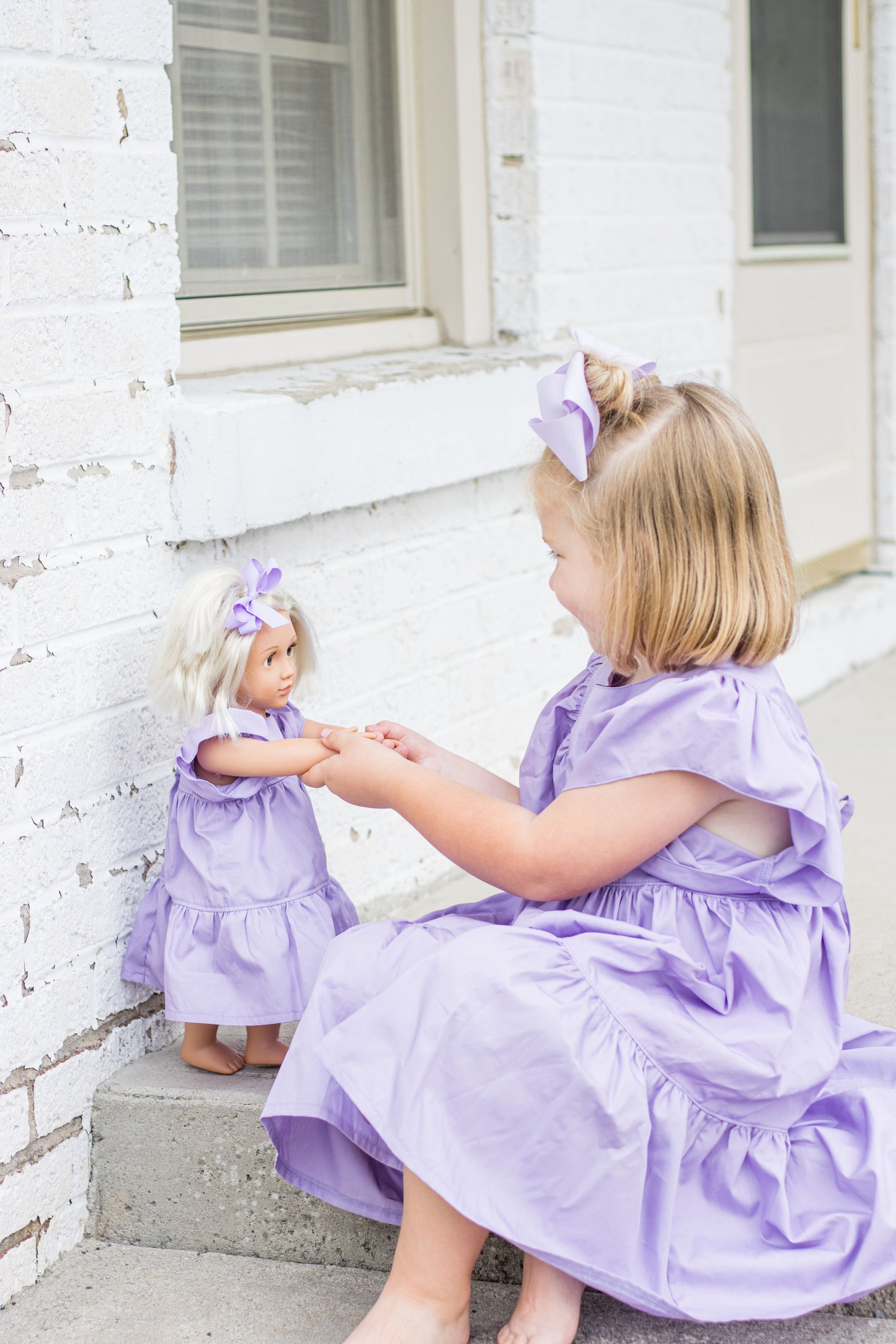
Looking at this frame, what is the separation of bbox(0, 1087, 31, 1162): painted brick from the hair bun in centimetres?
119

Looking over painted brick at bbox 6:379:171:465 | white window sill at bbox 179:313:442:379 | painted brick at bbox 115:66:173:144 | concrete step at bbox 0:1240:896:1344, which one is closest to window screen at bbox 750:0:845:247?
white window sill at bbox 179:313:442:379

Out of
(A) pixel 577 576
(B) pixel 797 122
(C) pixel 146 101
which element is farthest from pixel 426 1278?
(B) pixel 797 122

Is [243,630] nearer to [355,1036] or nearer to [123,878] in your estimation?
[123,878]

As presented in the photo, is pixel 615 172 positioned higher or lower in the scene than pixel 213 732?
higher

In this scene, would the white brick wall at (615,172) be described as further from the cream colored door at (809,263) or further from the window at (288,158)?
the cream colored door at (809,263)

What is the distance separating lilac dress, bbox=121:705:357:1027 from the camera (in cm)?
204

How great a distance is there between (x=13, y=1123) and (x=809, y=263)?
3784mm

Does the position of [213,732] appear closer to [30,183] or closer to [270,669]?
[270,669]

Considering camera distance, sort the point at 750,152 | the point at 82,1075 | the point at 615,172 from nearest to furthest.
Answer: the point at 82,1075
the point at 615,172
the point at 750,152

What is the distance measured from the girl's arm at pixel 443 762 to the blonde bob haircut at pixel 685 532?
1.30 feet

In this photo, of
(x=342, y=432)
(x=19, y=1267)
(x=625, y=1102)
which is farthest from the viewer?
(x=342, y=432)

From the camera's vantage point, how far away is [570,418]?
178 cm

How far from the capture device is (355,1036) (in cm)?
170

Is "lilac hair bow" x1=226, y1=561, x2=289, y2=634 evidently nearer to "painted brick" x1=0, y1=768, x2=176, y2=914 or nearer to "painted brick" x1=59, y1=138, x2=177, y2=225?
"painted brick" x1=0, y1=768, x2=176, y2=914
